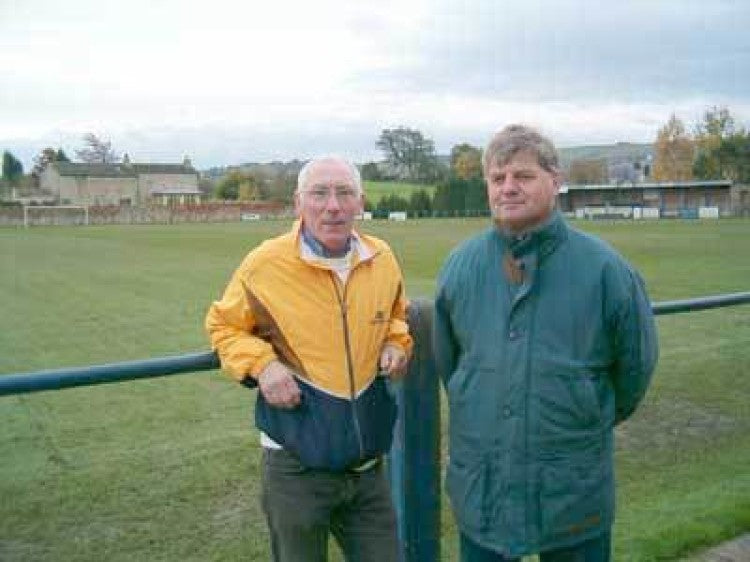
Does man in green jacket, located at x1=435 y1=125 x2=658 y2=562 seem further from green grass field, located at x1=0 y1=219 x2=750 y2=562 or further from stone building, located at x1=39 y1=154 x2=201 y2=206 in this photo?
stone building, located at x1=39 y1=154 x2=201 y2=206

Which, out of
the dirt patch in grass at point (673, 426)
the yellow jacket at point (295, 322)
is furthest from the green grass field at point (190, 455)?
the yellow jacket at point (295, 322)

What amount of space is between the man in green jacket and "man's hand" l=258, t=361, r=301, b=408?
50 centimetres

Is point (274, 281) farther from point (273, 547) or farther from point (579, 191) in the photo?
point (579, 191)

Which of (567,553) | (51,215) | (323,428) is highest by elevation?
(51,215)

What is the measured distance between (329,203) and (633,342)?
0.91 metres

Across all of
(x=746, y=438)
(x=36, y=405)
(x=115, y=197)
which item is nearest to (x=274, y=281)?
(x=746, y=438)

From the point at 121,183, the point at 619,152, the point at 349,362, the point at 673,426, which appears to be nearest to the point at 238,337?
the point at 349,362

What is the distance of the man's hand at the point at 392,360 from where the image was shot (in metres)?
2.41

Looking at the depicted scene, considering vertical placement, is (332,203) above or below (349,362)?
above

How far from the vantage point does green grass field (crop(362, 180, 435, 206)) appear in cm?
9969

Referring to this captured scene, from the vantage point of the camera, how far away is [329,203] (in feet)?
7.87

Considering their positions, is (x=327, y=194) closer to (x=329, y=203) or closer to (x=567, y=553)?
(x=329, y=203)

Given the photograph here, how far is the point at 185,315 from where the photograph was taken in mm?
14195

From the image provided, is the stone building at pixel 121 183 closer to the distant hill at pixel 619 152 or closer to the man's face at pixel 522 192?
the distant hill at pixel 619 152
